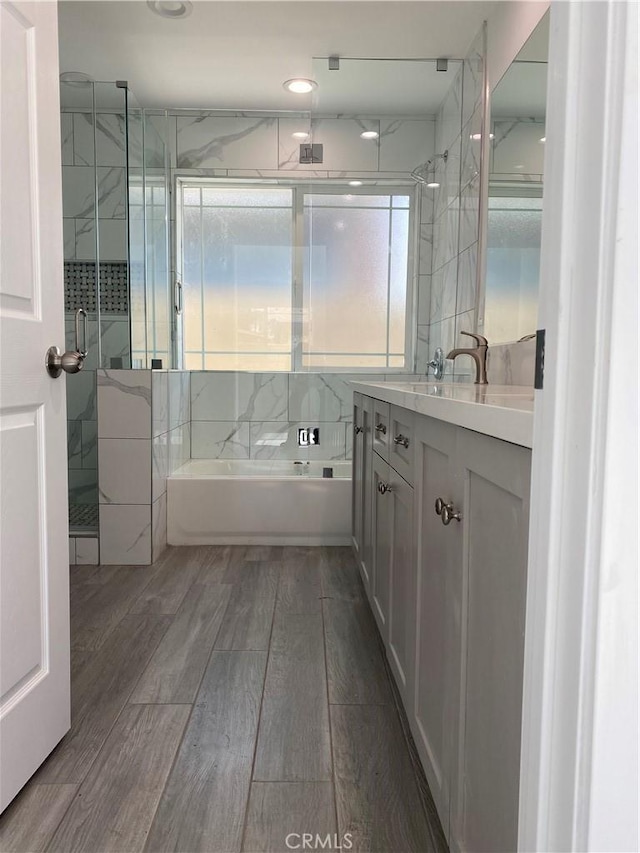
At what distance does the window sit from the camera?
3.62 m

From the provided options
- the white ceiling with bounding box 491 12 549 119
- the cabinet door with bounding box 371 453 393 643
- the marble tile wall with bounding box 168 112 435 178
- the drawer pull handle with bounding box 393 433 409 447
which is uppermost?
the marble tile wall with bounding box 168 112 435 178

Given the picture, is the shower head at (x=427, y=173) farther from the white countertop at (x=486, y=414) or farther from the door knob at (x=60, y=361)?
the door knob at (x=60, y=361)

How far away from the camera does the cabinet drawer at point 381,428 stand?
189 centimetres

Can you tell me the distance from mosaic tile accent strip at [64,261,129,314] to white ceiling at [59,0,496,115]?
3.44ft

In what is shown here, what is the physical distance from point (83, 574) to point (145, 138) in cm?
236

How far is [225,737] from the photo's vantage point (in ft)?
5.16

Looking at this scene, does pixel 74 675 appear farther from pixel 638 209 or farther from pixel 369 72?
pixel 369 72

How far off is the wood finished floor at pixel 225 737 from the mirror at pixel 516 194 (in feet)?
4.22

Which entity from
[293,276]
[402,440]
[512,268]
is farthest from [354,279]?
[402,440]

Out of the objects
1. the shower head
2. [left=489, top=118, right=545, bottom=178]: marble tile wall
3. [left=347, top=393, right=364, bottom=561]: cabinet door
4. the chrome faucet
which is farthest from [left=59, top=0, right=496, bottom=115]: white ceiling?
[left=347, top=393, right=364, bottom=561]: cabinet door

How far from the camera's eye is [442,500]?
1117mm

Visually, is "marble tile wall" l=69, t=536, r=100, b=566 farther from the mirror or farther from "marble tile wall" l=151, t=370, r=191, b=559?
the mirror

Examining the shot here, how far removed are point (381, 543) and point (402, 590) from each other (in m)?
0.43

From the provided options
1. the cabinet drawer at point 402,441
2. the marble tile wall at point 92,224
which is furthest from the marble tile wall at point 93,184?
the cabinet drawer at point 402,441
